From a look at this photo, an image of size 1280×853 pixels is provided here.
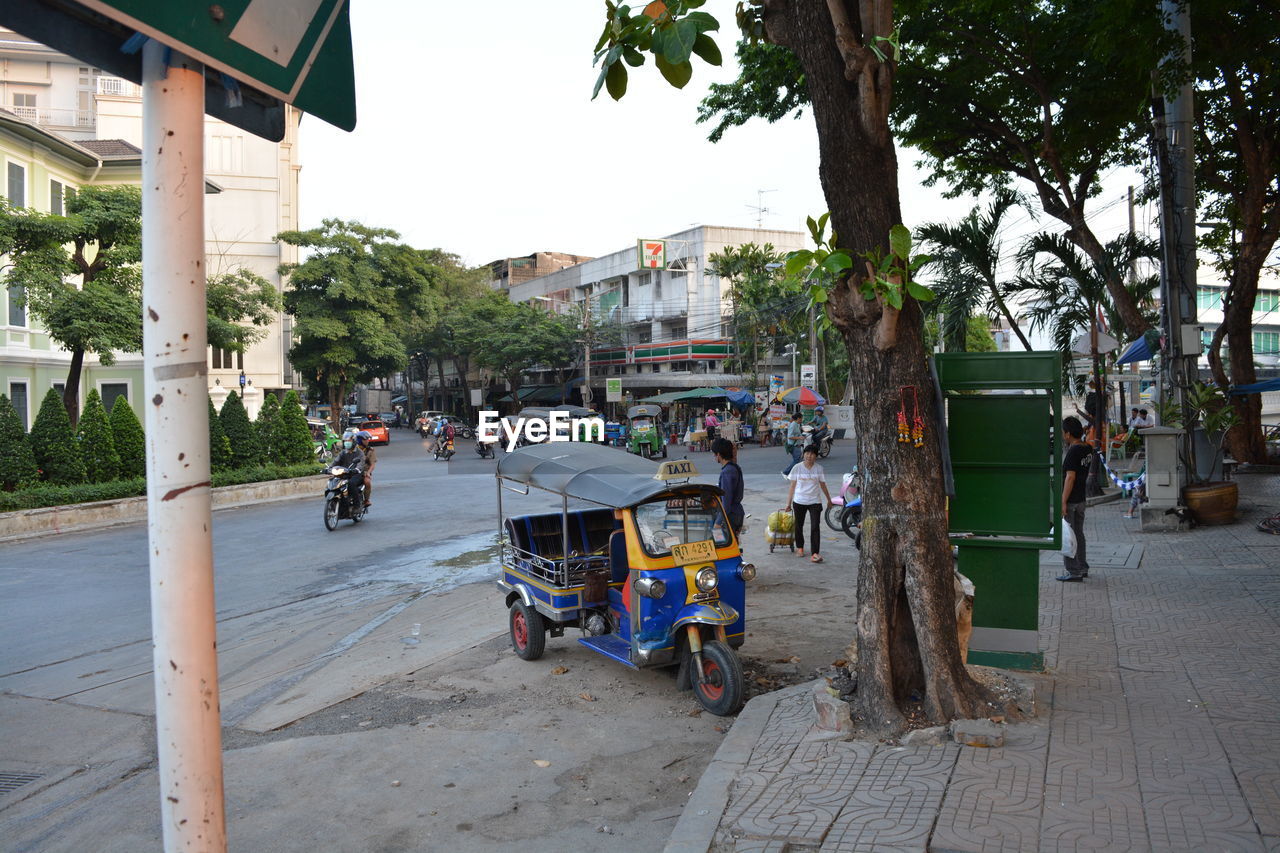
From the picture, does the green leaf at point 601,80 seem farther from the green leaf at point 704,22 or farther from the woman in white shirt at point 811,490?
the woman in white shirt at point 811,490

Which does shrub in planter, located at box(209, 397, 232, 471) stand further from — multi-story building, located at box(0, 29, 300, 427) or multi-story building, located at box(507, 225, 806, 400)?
multi-story building, located at box(507, 225, 806, 400)

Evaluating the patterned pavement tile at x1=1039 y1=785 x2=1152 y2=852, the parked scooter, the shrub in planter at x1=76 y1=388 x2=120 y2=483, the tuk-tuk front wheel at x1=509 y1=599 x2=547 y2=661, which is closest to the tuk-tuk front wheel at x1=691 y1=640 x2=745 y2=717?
the tuk-tuk front wheel at x1=509 y1=599 x2=547 y2=661

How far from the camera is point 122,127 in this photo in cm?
3572

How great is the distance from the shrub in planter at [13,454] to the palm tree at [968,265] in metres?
17.1

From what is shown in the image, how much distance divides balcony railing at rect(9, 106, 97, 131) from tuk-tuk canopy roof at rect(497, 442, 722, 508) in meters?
45.9

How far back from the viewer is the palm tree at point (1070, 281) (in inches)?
615

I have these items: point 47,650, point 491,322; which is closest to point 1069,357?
point 47,650

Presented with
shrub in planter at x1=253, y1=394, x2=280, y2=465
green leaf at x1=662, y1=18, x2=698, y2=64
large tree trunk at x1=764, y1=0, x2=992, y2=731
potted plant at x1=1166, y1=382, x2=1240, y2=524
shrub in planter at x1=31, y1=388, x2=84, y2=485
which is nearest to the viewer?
green leaf at x1=662, y1=18, x2=698, y2=64

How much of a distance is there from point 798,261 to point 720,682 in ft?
10.8

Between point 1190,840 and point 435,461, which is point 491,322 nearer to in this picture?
point 435,461

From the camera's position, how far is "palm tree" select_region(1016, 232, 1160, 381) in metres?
15.6

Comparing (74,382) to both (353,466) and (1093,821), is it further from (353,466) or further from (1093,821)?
(1093,821)

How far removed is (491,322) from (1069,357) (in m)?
40.5

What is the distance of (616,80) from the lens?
13.3ft
